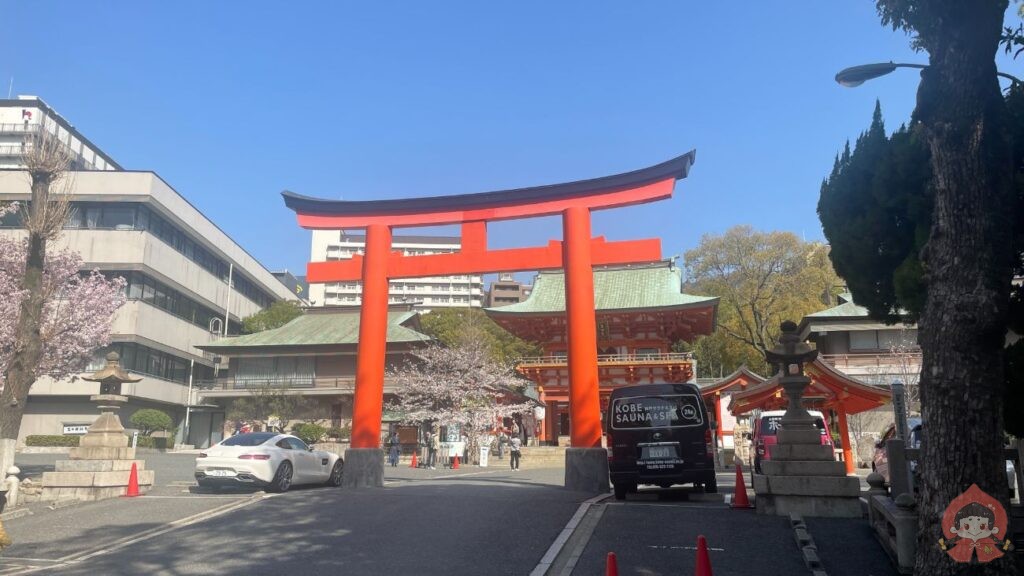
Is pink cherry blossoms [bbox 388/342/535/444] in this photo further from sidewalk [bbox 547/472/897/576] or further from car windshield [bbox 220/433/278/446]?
sidewalk [bbox 547/472/897/576]

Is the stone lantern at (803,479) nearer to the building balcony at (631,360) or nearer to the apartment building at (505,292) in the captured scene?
the building balcony at (631,360)

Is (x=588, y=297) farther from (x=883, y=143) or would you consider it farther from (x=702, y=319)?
(x=702, y=319)

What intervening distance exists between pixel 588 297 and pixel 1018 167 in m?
8.06

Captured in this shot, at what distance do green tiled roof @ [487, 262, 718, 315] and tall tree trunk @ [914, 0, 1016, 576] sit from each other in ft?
92.2

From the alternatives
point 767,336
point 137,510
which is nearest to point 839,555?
point 137,510

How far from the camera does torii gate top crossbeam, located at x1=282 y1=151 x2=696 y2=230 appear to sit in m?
15.1

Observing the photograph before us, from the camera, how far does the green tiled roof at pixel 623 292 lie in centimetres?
3481

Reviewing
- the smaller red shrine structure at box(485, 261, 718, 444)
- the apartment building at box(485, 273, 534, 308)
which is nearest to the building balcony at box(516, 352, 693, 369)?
the smaller red shrine structure at box(485, 261, 718, 444)

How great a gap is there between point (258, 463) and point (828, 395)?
1819 cm

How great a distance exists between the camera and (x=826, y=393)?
902 inches

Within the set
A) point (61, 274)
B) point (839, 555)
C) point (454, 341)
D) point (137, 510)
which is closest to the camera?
point (839, 555)

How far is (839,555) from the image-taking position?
7.41 metres

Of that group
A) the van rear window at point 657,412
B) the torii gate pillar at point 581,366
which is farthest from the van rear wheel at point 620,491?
the van rear window at point 657,412

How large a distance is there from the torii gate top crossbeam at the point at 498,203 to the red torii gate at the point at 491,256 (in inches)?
0.9
